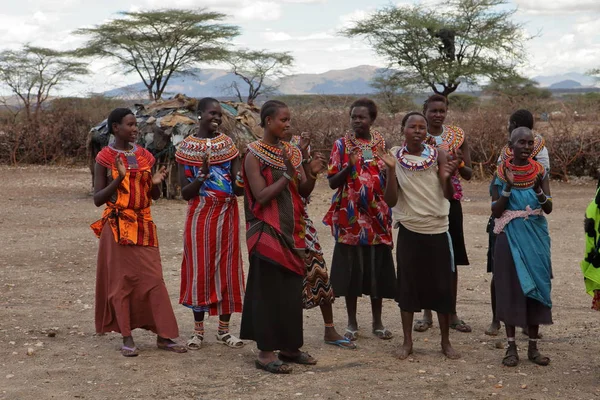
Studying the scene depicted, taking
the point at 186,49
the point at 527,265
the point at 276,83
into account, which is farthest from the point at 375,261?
the point at 276,83

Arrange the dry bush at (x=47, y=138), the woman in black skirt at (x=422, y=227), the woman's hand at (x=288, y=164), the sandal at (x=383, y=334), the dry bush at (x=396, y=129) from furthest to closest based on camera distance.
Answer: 1. the dry bush at (x=47, y=138)
2. the dry bush at (x=396, y=129)
3. the sandal at (x=383, y=334)
4. the woman in black skirt at (x=422, y=227)
5. the woman's hand at (x=288, y=164)

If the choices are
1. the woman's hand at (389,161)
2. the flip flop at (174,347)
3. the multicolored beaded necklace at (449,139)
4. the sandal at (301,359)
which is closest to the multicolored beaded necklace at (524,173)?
the woman's hand at (389,161)

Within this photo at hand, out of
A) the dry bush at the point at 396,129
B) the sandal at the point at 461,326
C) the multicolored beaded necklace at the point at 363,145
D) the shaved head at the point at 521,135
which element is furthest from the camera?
the dry bush at the point at 396,129

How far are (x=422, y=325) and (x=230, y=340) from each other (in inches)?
53.4

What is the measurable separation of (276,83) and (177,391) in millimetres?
Answer: 36941

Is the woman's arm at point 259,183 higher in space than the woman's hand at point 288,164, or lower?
lower

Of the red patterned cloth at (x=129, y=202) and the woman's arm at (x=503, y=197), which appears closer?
the woman's arm at (x=503, y=197)

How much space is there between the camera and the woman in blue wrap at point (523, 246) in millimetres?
4766

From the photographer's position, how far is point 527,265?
4.80 metres

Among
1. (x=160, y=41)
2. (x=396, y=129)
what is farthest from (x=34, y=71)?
(x=396, y=129)

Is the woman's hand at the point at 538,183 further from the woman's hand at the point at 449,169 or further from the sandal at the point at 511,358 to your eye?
the sandal at the point at 511,358

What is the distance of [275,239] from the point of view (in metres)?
4.66

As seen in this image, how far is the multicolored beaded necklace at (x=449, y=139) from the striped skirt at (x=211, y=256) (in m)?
1.44

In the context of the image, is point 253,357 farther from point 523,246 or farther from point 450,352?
point 523,246
